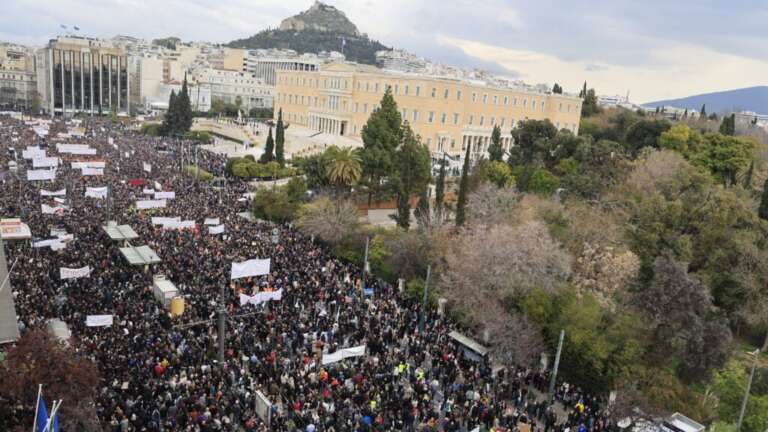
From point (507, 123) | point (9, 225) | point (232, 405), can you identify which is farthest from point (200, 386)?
point (507, 123)

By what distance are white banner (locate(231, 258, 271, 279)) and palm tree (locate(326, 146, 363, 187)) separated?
662 inches

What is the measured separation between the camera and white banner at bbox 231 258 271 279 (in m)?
24.0

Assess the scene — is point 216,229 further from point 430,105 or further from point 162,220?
point 430,105

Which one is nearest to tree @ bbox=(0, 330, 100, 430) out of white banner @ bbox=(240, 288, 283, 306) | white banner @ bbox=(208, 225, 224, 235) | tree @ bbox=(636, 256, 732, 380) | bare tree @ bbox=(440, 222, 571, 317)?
white banner @ bbox=(240, 288, 283, 306)

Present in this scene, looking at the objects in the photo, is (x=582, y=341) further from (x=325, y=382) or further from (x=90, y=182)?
(x=90, y=182)

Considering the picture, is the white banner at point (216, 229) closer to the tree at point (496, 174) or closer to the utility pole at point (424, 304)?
the utility pole at point (424, 304)

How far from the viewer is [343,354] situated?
19672 mm

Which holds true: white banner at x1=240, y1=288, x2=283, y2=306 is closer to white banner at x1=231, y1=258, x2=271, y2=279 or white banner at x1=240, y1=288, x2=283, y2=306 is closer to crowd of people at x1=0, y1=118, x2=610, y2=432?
crowd of people at x1=0, y1=118, x2=610, y2=432

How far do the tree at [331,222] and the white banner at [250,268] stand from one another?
9092mm

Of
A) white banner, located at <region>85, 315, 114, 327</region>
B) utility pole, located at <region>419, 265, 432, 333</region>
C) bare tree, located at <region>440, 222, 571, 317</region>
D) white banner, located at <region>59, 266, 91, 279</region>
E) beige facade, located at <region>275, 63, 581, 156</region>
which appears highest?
beige facade, located at <region>275, 63, 581, 156</region>

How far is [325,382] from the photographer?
18.4 meters

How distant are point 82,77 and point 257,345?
124322 millimetres

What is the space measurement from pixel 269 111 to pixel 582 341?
109738mm

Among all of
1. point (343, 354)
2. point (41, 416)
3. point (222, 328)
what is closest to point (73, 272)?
point (222, 328)
